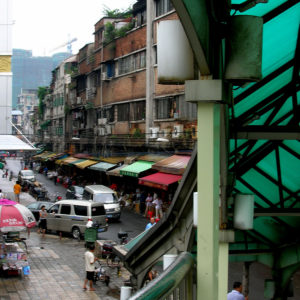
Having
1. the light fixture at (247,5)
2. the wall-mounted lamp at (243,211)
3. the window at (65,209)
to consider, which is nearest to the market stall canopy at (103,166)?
the window at (65,209)

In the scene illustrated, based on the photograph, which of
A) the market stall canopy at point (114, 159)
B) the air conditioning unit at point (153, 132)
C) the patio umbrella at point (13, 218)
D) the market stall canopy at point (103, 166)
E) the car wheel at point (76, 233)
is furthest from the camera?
the market stall canopy at point (114, 159)

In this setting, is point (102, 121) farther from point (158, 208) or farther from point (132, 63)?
point (158, 208)

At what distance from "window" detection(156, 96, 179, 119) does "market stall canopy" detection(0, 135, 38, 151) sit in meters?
8.61

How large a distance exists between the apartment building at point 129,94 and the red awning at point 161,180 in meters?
2.53

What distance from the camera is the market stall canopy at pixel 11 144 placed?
26.1 metres

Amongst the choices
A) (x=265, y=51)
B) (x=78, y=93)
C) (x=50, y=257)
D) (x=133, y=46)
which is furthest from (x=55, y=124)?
(x=265, y=51)

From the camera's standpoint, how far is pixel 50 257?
63.1 ft

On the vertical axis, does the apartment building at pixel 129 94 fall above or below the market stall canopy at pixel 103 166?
above

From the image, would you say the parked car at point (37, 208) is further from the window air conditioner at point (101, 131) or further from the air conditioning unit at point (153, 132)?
the window air conditioner at point (101, 131)

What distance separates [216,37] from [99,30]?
143 ft

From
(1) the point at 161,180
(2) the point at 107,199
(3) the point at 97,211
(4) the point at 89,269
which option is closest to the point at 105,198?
(2) the point at 107,199

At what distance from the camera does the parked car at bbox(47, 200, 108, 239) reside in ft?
76.2

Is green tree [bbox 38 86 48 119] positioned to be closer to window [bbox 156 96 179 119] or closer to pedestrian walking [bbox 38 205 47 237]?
window [bbox 156 96 179 119]

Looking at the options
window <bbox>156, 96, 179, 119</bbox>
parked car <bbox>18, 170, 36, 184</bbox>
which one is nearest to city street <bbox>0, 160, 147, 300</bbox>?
window <bbox>156, 96, 179, 119</bbox>
